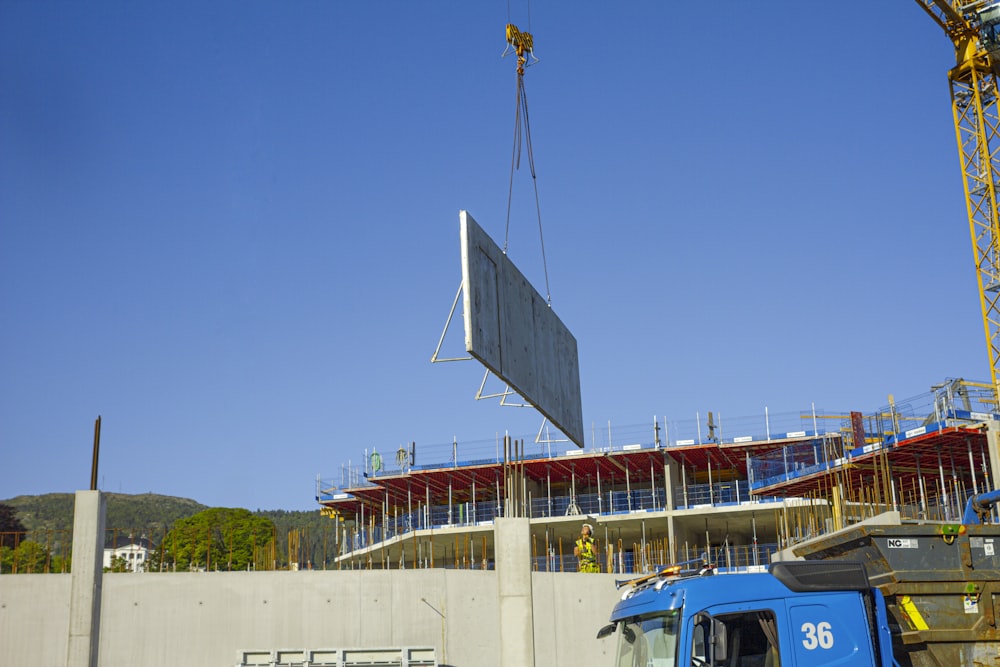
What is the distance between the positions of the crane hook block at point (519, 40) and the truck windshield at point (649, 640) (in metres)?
13.8

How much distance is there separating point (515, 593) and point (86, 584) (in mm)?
9707

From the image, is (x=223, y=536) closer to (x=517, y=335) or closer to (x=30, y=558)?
(x=30, y=558)

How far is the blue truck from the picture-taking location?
8.80 meters

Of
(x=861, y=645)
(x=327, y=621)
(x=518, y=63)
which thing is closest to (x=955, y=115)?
(x=518, y=63)

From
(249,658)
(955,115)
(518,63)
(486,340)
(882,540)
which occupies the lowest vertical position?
(249,658)

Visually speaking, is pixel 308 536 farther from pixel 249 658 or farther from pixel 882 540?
pixel 882 540

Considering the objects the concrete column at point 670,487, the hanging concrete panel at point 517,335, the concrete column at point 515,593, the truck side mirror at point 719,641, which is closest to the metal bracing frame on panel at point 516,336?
the hanging concrete panel at point 517,335

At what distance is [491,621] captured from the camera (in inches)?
1009

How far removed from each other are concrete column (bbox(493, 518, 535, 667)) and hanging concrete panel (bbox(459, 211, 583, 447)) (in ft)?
15.2

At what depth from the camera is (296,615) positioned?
2566 centimetres

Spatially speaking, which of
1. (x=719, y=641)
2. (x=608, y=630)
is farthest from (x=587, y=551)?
(x=719, y=641)

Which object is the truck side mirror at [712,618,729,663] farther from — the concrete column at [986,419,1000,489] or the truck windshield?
the concrete column at [986,419,1000,489]

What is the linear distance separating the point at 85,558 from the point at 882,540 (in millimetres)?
19505

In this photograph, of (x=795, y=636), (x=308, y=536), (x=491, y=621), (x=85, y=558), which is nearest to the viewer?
(x=795, y=636)
